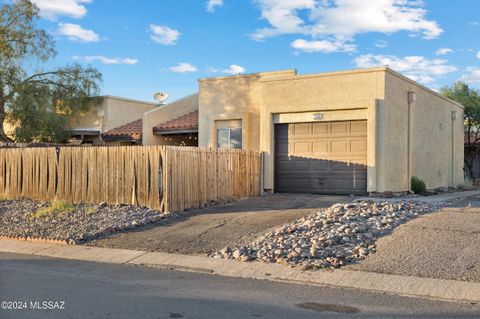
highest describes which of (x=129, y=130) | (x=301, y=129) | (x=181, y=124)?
(x=181, y=124)

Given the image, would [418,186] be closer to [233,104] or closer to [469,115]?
[233,104]

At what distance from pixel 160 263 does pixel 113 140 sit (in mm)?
15828

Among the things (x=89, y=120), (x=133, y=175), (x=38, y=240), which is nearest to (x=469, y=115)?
(x=89, y=120)

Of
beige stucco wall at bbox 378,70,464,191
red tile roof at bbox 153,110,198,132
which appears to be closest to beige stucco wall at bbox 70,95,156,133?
red tile roof at bbox 153,110,198,132

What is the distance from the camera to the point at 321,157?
1786 cm

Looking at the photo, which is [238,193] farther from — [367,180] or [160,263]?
[160,263]

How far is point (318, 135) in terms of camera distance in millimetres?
17969

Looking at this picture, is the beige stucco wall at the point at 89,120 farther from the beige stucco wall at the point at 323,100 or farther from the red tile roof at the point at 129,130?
the beige stucco wall at the point at 323,100

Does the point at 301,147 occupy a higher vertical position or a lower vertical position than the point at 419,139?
lower

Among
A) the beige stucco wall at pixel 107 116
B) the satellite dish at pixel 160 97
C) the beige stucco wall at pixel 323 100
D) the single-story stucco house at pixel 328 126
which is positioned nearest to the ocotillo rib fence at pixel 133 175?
the beige stucco wall at pixel 323 100

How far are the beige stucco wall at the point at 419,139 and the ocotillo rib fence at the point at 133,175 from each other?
14.4ft

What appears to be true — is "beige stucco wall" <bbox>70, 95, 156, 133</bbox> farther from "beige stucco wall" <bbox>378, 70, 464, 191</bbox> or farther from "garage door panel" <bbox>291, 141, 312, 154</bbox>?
"beige stucco wall" <bbox>378, 70, 464, 191</bbox>

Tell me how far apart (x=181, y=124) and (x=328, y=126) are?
25.5 ft

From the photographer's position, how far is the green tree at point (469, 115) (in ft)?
106
